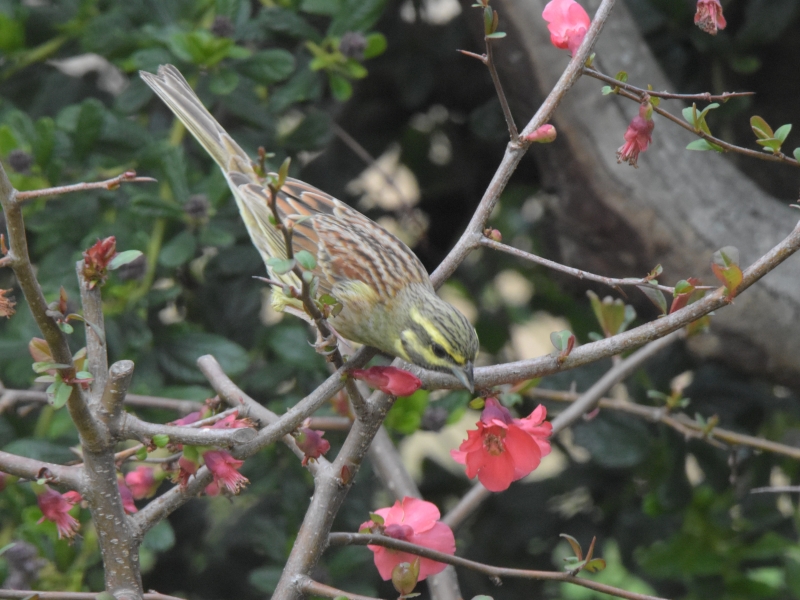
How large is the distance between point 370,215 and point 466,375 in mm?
1713

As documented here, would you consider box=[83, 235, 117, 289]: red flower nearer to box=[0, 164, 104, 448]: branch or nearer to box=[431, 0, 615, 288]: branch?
box=[0, 164, 104, 448]: branch

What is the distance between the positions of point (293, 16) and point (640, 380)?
1.45 meters

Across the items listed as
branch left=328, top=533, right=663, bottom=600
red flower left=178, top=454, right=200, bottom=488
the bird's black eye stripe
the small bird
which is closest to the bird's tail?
the small bird

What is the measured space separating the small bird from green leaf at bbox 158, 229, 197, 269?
19 centimetres

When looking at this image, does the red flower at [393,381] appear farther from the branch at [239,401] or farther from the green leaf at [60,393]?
the green leaf at [60,393]

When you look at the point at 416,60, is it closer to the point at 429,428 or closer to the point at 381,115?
the point at 381,115

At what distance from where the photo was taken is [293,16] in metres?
2.33

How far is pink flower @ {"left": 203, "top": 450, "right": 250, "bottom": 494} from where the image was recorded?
1186mm

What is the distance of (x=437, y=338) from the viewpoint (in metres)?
1.74

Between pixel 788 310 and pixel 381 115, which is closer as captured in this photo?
pixel 788 310

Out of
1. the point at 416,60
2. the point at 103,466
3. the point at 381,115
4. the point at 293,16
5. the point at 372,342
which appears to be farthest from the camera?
the point at 381,115

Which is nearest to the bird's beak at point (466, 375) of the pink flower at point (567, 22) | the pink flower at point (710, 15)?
the pink flower at point (567, 22)

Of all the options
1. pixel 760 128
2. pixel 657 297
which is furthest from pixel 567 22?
pixel 657 297

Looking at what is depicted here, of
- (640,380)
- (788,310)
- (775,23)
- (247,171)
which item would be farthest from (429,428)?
(775,23)
